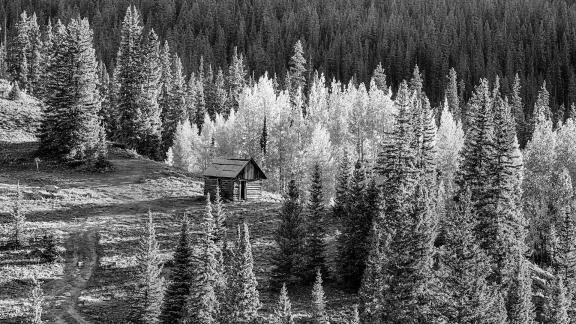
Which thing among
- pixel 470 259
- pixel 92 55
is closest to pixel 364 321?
pixel 470 259

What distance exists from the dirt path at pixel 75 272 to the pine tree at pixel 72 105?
748 inches

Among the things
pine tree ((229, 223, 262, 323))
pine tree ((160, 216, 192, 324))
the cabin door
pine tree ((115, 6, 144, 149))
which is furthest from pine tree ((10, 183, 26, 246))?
pine tree ((115, 6, 144, 149))

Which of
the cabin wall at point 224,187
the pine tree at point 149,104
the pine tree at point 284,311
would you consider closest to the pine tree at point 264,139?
the pine tree at point 149,104

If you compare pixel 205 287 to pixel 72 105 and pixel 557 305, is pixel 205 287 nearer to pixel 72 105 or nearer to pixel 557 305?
pixel 557 305

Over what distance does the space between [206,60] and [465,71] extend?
70.1 m

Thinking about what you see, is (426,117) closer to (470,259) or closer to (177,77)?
(470,259)

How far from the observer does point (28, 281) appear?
154ft

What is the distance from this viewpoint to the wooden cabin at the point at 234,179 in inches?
2591

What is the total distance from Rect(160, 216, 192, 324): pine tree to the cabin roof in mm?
23856

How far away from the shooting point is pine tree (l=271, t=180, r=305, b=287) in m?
50.5

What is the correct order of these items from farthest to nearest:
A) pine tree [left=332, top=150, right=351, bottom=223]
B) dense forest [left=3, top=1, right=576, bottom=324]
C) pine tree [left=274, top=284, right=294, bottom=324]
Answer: pine tree [left=332, top=150, right=351, bottom=223] < dense forest [left=3, top=1, right=576, bottom=324] < pine tree [left=274, top=284, right=294, bottom=324]

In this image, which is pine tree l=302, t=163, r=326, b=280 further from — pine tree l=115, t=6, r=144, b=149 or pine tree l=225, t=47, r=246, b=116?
pine tree l=225, t=47, r=246, b=116

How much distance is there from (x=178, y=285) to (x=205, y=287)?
2563mm

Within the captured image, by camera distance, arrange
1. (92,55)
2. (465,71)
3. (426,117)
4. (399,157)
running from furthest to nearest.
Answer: (465,71) → (92,55) → (426,117) → (399,157)
